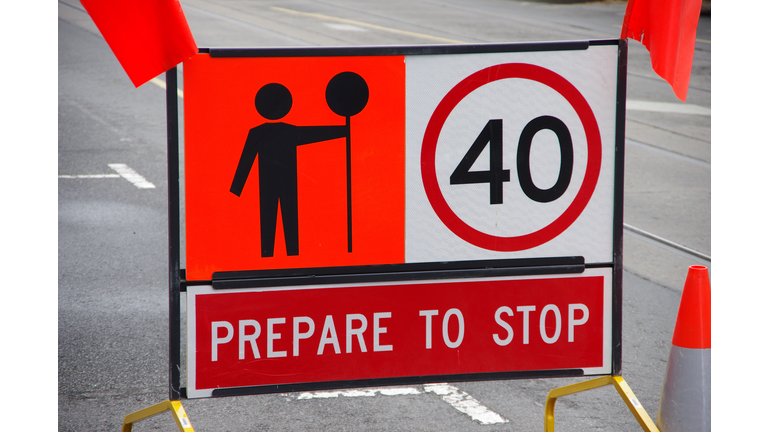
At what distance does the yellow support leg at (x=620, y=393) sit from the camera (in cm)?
296

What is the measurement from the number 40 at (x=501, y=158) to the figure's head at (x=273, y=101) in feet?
2.26

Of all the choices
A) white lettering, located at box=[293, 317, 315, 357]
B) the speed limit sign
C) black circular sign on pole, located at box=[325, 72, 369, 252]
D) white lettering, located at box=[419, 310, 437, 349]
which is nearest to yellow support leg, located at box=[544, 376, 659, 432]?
the speed limit sign

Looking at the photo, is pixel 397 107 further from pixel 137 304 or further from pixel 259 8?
pixel 259 8

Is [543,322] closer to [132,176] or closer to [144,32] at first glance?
[144,32]

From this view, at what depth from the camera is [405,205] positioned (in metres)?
2.93

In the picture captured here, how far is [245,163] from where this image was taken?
9.13 ft

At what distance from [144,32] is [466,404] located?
2400 millimetres

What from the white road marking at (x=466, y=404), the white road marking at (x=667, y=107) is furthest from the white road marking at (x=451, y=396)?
the white road marking at (x=667, y=107)

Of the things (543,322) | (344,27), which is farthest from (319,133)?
(344,27)

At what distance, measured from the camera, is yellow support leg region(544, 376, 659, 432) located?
2961 millimetres

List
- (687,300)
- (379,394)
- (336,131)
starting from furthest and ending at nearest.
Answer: (379,394), (687,300), (336,131)

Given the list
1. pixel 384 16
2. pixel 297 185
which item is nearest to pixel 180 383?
pixel 297 185

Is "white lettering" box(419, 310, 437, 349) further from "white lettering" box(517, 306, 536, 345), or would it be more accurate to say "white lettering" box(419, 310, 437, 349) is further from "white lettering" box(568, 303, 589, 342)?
"white lettering" box(568, 303, 589, 342)

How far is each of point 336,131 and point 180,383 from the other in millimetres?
1098
